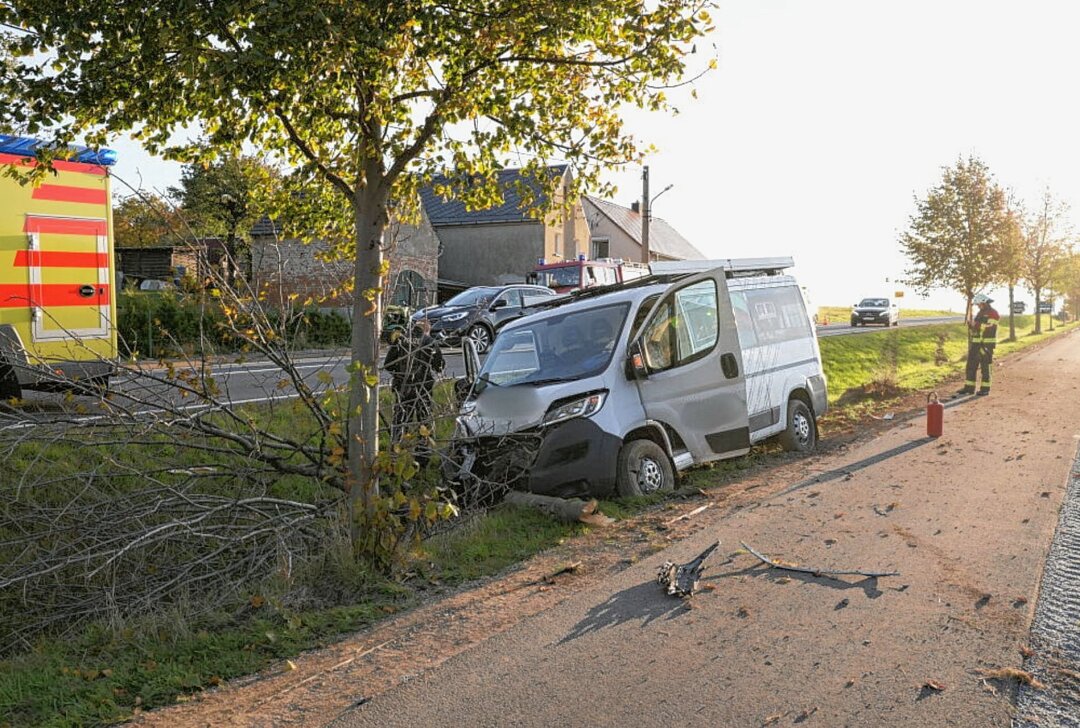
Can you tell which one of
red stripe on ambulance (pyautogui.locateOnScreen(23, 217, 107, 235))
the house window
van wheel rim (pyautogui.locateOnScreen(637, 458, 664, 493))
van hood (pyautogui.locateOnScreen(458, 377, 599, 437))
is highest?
red stripe on ambulance (pyautogui.locateOnScreen(23, 217, 107, 235))

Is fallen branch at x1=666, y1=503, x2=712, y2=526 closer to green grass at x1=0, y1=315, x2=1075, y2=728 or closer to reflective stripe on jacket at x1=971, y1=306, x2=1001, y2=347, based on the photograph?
green grass at x1=0, y1=315, x2=1075, y2=728

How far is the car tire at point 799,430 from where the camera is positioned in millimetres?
10508

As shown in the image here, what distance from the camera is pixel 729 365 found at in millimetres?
9023

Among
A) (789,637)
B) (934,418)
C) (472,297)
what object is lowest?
(789,637)

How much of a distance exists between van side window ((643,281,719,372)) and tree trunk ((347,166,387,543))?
9.57 feet

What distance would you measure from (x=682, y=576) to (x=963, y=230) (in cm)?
2925

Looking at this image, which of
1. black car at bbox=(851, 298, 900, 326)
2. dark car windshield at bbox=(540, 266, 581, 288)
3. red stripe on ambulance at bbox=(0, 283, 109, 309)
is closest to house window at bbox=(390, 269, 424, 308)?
red stripe on ambulance at bbox=(0, 283, 109, 309)

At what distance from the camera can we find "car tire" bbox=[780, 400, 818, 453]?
10.5m

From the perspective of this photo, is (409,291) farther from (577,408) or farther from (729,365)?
(729,365)

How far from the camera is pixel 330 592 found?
5.63m

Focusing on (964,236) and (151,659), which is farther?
(964,236)

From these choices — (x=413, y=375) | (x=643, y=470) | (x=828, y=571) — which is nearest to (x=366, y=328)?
(x=413, y=375)

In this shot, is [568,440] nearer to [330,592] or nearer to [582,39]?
[330,592]

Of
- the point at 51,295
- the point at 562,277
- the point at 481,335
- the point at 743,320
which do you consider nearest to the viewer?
the point at 743,320
